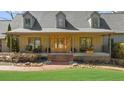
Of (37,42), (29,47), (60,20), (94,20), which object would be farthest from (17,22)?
(94,20)

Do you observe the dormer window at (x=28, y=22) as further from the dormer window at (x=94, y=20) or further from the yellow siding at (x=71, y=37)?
the dormer window at (x=94, y=20)

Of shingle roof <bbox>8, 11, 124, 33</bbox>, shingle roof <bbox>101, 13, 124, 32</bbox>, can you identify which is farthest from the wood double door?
shingle roof <bbox>101, 13, 124, 32</bbox>

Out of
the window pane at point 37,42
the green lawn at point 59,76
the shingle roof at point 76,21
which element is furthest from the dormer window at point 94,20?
the green lawn at point 59,76

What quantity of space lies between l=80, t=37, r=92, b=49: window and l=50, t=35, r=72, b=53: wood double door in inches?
43.9

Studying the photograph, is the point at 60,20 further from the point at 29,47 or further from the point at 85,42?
the point at 29,47

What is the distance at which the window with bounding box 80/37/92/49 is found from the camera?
88.0 ft

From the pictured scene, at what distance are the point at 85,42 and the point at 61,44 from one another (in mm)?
2238

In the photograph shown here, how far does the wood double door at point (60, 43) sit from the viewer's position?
2675cm

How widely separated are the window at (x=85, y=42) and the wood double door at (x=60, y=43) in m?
1.12

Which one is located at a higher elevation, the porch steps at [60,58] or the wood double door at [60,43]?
the wood double door at [60,43]

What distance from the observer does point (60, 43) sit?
26891mm
